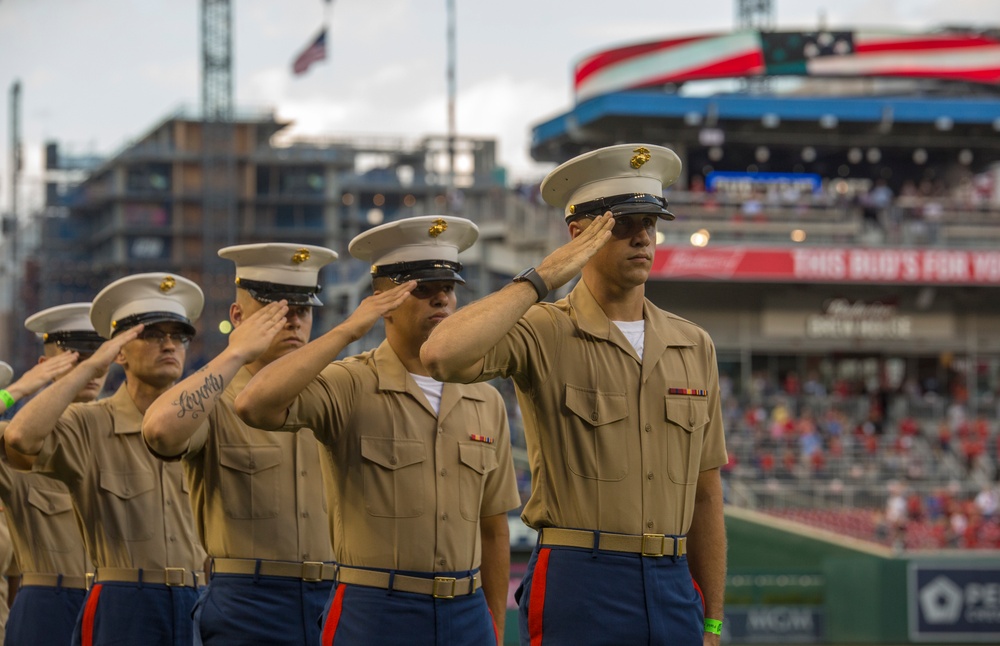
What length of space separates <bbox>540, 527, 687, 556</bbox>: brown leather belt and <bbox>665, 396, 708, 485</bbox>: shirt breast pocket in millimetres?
230

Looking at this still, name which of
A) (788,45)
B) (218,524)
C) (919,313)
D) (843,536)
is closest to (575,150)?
(788,45)

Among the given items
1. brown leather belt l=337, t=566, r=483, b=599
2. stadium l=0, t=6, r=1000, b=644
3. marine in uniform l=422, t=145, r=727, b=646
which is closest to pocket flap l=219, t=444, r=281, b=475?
brown leather belt l=337, t=566, r=483, b=599

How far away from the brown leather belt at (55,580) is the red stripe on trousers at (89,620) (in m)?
1.00

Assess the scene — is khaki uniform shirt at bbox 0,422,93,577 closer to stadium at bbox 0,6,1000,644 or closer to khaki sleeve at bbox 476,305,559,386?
khaki sleeve at bbox 476,305,559,386

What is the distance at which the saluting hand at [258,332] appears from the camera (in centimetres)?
588

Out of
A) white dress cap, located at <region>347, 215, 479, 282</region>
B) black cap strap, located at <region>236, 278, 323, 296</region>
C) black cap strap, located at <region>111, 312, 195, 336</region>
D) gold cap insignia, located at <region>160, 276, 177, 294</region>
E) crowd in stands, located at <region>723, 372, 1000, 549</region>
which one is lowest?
crowd in stands, located at <region>723, 372, 1000, 549</region>

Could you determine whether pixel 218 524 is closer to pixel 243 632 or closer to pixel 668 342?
pixel 243 632

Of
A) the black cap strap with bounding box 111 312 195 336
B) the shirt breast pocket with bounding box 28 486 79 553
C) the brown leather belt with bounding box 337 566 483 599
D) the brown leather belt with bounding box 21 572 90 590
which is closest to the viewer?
the brown leather belt with bounding box 337 566 483 599

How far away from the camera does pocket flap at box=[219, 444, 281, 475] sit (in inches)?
257

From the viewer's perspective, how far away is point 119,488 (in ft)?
23.1

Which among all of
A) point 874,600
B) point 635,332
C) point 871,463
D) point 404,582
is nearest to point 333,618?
point 404,582

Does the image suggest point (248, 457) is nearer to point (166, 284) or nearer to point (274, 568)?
point (274, 568)

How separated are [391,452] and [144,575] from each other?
1.79m

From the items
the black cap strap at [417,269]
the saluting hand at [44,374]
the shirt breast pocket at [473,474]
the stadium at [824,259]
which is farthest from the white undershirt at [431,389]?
the stadium at [824,259]
